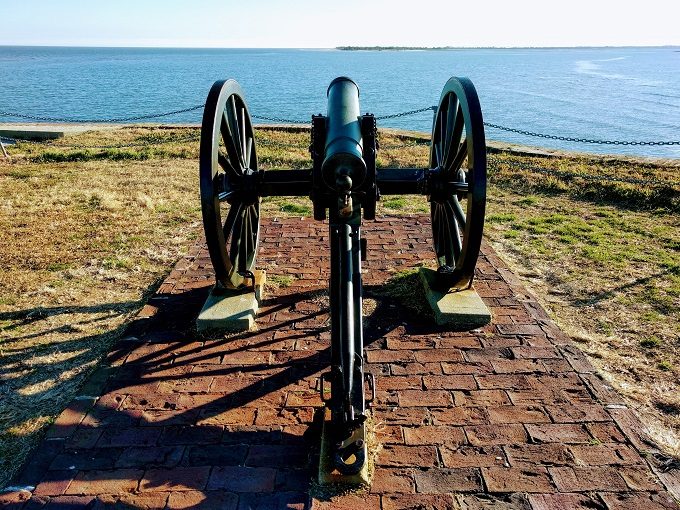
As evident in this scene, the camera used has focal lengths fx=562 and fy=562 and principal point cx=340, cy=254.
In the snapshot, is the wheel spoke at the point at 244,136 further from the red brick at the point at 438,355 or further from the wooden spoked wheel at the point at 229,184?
the red brick at the point at 438,355

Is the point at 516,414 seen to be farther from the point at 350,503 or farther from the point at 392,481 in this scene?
the point at 350,503

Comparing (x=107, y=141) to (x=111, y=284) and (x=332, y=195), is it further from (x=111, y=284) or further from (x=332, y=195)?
(x=332, y=195)

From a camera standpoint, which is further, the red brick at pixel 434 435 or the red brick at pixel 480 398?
the red brick at pixel 480 398

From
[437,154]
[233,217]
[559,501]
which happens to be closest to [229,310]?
[233,217]

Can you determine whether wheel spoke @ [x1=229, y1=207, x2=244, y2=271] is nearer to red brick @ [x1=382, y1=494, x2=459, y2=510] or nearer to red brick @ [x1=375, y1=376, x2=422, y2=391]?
red brick @ [x1=375, y1=376, x2=422, y2=391]

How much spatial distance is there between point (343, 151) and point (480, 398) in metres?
1.82

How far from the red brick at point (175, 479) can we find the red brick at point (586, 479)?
1871 millimetres

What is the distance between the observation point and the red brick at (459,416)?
3.41 meters

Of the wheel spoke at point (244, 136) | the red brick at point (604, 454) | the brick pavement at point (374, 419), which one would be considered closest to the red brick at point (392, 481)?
the brick pavement at point (374, 419)

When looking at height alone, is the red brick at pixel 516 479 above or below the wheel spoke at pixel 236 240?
below

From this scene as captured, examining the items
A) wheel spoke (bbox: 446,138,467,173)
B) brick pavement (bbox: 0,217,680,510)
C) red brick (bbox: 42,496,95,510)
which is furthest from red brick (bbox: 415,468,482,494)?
wheel spoke (bbox: 446,138,467,173)

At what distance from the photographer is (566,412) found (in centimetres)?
350

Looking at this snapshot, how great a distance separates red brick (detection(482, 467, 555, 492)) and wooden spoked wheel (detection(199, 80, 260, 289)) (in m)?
2.42

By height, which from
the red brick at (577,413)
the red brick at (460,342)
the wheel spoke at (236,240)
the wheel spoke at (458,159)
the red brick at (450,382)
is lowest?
the red brick at (460,342)
